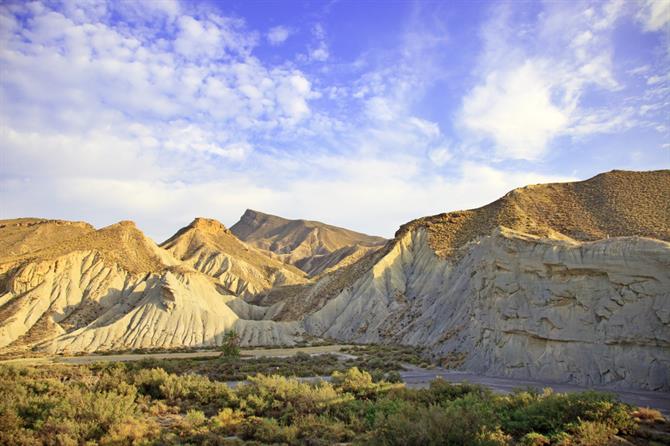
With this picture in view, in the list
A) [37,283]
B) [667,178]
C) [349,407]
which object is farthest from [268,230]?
[349,407]

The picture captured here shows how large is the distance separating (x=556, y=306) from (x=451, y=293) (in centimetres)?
1666

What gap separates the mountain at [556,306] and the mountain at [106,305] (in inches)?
632

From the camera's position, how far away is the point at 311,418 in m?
12.1

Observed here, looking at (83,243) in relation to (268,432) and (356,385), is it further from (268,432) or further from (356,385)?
(268,432)

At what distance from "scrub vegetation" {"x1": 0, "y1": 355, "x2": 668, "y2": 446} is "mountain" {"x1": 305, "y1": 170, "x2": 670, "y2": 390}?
6.76 meters

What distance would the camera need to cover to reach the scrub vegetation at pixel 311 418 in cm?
965

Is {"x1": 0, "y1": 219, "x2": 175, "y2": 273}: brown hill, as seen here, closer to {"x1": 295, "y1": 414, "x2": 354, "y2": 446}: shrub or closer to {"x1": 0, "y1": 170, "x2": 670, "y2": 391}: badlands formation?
{"x1": 0, "y1": 170, "x2": 670, "y2": 391}: badlands formation

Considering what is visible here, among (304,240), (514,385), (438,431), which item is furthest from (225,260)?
(438,431)

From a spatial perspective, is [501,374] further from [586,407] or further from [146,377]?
[146,377]

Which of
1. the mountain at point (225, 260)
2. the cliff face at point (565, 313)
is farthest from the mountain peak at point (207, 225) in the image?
the cliff face at point (565, 313)

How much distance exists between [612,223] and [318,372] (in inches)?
1524

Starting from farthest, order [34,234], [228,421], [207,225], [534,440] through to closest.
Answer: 1. [207,225]
2. [34,234]
3. [228,421]
4. [534,440]

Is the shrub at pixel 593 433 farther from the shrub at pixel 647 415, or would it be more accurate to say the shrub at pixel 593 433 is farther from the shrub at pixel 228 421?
the shrub at pixel 228 421

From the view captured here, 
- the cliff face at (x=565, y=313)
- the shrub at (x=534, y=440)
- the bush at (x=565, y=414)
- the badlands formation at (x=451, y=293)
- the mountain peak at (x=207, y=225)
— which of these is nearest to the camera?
the shrub at (x=534, y=440)
